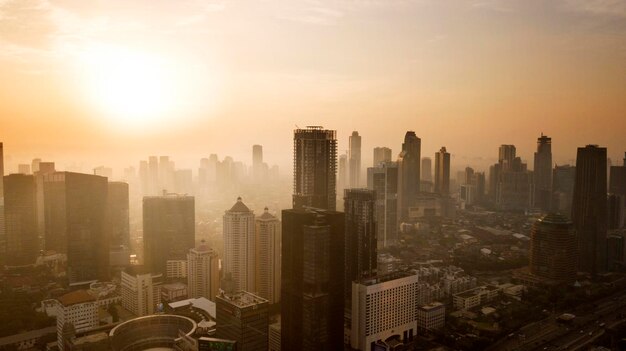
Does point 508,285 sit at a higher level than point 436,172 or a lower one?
lower

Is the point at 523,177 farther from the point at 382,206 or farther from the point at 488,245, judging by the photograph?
the point at 382,206

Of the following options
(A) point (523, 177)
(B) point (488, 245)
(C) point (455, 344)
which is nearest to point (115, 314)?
(C) point (455, 344)

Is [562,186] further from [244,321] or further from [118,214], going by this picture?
[244,321]

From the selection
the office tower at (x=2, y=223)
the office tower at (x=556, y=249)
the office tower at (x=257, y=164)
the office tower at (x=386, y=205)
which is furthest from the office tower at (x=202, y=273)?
the office tower at (x=257, y=164)

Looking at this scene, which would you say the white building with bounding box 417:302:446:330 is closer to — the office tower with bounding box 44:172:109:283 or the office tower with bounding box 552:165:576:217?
the office tower with bounding box 44:172:109:283

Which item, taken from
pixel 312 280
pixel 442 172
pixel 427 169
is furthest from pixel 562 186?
pixel 312 280
